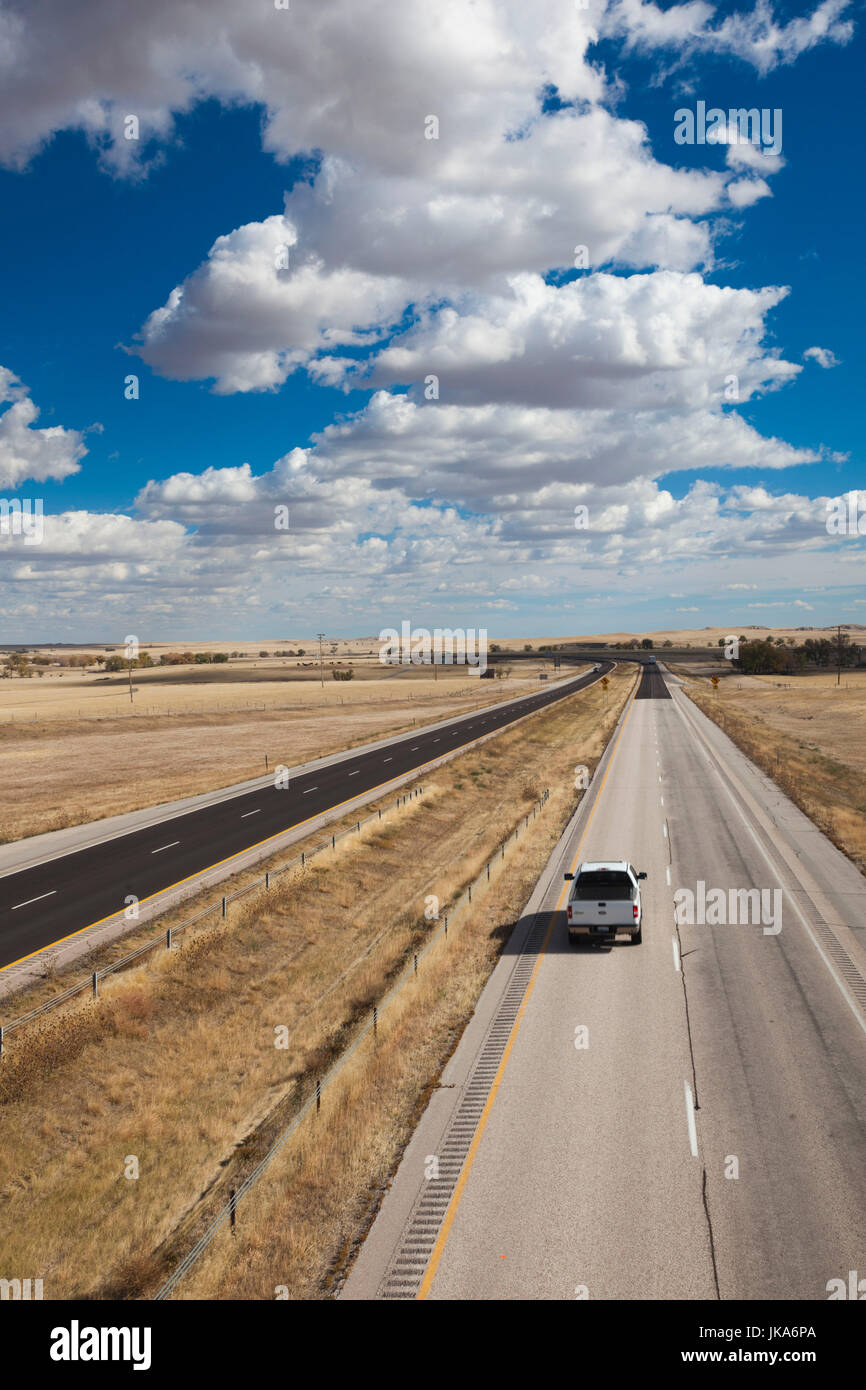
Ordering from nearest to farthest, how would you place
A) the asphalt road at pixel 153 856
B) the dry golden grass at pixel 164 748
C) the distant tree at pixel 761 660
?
the asphalt road at pixel 153 856 → the dry golden grass at pixel 164 748 → the distant tree at pixel 761 660

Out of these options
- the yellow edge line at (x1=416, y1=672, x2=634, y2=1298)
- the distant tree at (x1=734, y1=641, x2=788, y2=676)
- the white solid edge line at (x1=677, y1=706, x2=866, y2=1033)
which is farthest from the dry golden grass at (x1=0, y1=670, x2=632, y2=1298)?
the distant tree at (x1=734, y1=641, x2=788, y2=676)

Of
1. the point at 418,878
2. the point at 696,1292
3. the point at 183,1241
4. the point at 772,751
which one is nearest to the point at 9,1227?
the point at 183,1241

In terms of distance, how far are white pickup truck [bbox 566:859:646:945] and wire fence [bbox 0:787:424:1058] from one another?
1024cm

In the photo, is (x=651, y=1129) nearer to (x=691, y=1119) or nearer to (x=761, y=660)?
(x=691, y=1119)

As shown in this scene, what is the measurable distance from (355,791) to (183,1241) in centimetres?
3390

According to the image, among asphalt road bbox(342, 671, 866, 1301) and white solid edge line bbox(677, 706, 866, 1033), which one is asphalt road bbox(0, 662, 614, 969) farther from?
white solid edge line bbox(677, 706, 866, 1033)

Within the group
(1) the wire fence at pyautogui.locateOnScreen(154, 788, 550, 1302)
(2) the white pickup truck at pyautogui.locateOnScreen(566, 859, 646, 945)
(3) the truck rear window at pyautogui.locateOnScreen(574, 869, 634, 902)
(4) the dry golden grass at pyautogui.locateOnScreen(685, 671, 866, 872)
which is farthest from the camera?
(4) the dry golden grass at pyautogui.locateOnScreen(685, 671, 866, 872)

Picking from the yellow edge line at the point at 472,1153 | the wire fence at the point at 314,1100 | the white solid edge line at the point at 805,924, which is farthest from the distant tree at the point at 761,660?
the yellow edge line at the point at 472,1153

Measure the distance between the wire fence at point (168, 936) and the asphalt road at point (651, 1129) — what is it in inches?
351

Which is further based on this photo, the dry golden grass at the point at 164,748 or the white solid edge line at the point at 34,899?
the dry golden grass at the point at 164,748

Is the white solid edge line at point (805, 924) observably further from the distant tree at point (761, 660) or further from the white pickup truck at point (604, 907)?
the distant tree at point (761, 660)

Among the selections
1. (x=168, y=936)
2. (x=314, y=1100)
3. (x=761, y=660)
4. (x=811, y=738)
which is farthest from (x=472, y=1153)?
(x=761, y=660)

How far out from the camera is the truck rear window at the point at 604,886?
66.5ft

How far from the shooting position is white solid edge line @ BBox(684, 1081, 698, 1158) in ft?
39.0
